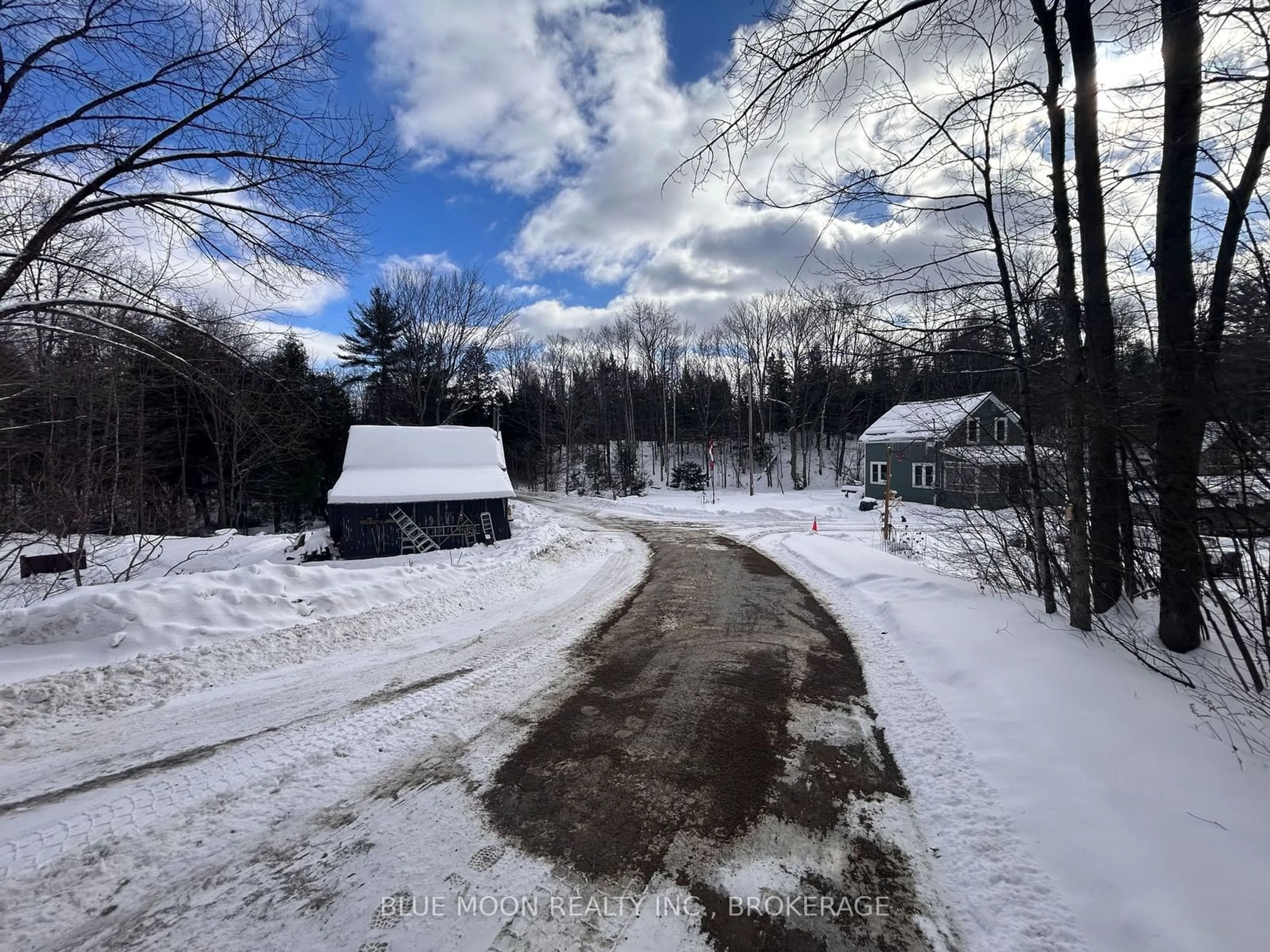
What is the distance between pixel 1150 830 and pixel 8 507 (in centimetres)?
1345

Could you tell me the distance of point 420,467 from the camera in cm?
1684

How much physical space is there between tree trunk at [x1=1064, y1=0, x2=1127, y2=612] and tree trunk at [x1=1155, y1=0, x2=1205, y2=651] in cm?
52

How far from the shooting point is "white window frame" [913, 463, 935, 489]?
25.5m

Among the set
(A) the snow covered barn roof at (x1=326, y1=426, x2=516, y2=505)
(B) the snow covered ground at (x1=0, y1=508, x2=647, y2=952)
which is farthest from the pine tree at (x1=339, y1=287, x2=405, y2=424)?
(B) the snow covered ground at (x1=0, y1=508, x2=647, y2=952)

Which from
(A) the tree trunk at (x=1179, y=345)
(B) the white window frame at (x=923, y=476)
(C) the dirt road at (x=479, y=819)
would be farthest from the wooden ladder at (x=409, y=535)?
(B) the white window frame at (x=923, y=476)

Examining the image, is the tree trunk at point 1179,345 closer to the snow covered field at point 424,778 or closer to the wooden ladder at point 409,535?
the snow covered field at point 424,778

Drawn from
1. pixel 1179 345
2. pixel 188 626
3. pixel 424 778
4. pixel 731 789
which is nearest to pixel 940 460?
pixel 1179 345

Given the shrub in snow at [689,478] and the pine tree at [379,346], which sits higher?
the pine tree at [379,346]

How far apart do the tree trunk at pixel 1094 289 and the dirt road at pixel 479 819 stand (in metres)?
2.93

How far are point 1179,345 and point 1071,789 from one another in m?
3.51

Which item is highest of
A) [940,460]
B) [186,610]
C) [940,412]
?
[940,412]

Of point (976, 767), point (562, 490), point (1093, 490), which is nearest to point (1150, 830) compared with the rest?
point (976, 767)

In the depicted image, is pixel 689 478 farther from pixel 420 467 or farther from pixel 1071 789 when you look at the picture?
pixel 1071 789

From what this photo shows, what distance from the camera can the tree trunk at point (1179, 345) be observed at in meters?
3.84
